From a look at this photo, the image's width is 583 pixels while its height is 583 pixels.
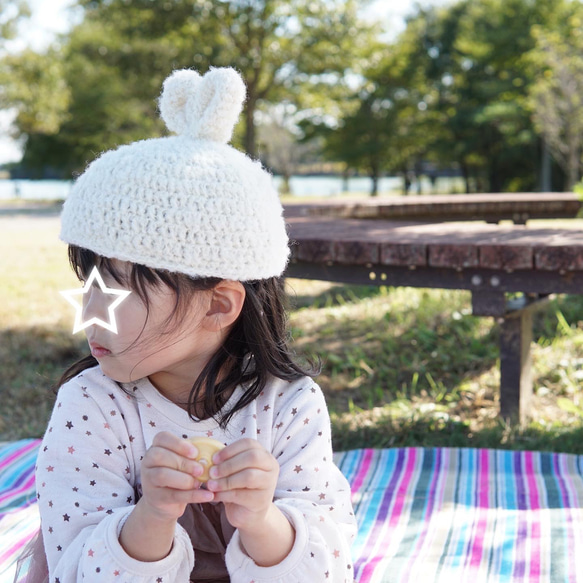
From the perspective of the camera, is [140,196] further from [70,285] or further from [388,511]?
[70,285]

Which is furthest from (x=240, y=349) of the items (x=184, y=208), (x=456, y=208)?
(x=456, y=208)

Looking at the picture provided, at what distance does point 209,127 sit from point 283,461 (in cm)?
70

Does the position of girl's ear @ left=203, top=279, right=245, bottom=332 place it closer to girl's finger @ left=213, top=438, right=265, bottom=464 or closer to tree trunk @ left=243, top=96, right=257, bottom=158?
girl's finger @ left=213, top=438, right=265, bottom=464

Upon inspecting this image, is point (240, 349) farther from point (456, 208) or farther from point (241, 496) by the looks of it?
point (456, 208)

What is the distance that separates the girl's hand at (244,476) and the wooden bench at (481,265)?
6.24 feet

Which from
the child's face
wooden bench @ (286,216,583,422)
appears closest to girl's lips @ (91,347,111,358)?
the child's face

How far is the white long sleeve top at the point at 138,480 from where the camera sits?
4.42 feet

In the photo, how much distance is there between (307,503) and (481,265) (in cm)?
185

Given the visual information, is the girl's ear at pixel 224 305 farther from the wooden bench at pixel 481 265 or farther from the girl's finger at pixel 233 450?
the wooden bench at pixel 481 265

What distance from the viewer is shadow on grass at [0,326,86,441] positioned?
3646 mm

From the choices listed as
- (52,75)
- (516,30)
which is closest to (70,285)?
(52,75)

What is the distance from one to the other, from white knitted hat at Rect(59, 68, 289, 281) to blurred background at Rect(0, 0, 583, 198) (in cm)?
1365

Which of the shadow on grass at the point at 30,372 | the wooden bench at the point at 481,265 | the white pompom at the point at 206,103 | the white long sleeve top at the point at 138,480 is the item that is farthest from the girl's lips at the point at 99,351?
the shadow on grass at the point at 30,372

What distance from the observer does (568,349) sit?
14.5 ft
